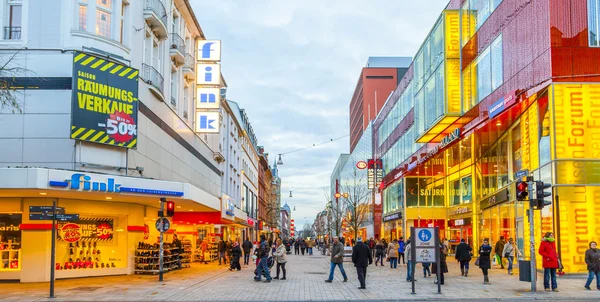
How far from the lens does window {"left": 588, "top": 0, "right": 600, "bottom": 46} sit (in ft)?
79.2

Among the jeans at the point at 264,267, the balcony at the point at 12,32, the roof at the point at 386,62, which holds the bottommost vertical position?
the jeans at the point at 264,267

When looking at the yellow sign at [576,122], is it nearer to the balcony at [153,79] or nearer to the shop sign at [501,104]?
the shop sign at [501,104]

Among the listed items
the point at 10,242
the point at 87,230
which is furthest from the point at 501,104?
the point at 10,242

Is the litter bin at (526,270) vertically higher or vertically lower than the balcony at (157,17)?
lower

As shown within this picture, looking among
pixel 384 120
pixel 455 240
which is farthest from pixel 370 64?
pixel 455 240

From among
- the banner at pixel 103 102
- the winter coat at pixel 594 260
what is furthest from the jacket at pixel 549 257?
the banner at pixel 103 102

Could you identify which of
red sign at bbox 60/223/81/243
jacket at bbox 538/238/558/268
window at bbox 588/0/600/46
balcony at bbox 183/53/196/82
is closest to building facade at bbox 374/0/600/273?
window at bbox 588/0/600/46

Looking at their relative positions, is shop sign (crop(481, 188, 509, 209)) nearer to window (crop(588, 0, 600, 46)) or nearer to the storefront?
window (crop(588, 0, 600, 46))

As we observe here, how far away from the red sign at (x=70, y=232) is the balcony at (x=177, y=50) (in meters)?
10.4

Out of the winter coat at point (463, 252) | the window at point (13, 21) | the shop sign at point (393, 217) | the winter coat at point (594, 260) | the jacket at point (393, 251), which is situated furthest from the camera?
the shop sign at point (393, 217)

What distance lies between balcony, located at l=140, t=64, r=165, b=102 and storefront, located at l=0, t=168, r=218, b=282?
446cm

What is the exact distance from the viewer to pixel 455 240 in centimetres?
4759

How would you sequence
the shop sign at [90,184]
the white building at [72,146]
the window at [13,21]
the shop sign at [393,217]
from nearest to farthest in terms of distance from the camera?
the shop sign at [90,184] < the white building at [72,146] < the window at [13,21] < the shop sign at [393,217]

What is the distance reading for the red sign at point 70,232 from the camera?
2470 centimetres
